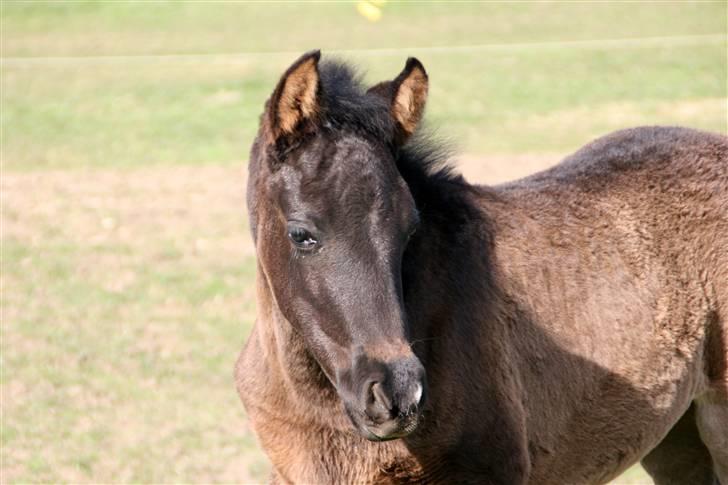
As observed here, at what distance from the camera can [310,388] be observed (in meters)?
4.34

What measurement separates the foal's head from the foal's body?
40 cm

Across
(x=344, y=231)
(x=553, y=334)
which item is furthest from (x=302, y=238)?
(x=553, y=334)

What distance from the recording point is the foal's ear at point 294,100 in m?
4.05

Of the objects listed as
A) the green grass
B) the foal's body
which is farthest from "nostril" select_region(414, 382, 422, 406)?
the green grass

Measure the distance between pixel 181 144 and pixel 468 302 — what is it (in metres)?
15.0

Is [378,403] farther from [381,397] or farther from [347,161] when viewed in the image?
[347,161]

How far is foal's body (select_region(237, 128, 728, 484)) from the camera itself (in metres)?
4.34

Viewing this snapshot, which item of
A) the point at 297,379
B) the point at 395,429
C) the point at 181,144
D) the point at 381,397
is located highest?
the point at 381,397

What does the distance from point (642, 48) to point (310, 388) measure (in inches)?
935

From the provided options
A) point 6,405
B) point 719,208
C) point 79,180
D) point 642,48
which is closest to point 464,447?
point 719,208

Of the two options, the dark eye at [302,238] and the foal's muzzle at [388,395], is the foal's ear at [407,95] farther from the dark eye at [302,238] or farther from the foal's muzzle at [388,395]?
the foal's muzzle at [388,395]

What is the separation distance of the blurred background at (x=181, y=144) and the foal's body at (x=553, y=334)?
609mm

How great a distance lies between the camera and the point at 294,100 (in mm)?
4129

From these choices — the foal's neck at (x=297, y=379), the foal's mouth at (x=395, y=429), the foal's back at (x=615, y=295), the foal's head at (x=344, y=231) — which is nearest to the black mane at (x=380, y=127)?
the foal's head at (x=344, y=231)
